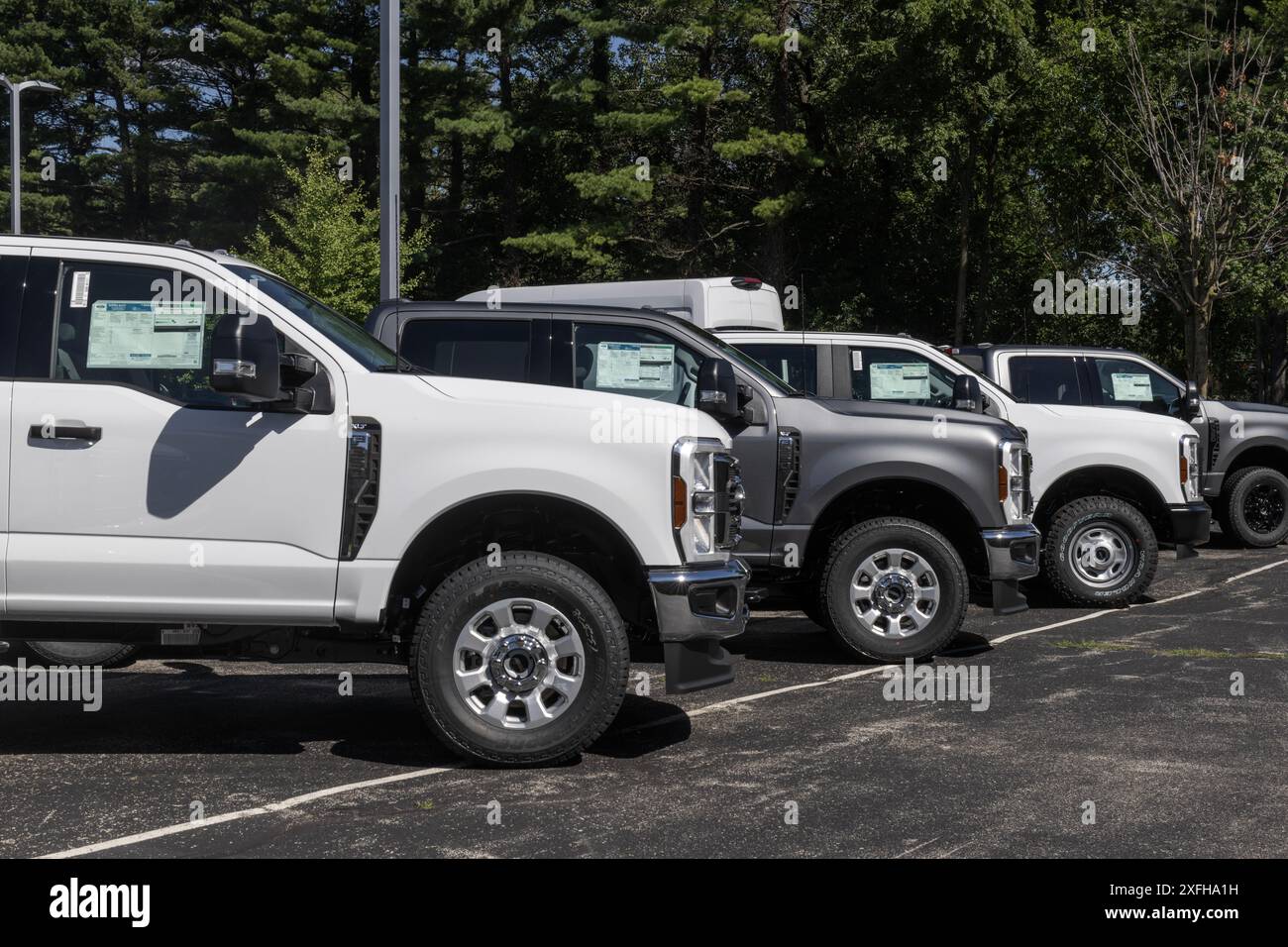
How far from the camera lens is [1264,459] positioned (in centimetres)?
1608

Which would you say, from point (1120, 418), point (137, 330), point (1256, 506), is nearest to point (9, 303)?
point (137, 330)

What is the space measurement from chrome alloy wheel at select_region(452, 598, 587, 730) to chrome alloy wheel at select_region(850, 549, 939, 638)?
126 inches

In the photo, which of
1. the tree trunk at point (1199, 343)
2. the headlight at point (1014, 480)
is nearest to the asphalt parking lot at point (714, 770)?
the headlight at point (1014, 480)

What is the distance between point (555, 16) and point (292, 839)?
3749cm

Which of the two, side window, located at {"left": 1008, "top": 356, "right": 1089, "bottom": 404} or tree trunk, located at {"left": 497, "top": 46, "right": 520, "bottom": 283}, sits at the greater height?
tree trunk, located at {"left": 497, "top": 46, "right": 520, "bottom": 283}

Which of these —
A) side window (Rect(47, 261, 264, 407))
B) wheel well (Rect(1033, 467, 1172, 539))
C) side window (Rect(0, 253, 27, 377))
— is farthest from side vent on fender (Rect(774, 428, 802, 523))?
side window (Rect(0, 253, 27, 377))

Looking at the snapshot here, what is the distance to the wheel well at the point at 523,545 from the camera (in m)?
6.18

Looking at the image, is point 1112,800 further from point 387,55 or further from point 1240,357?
point 1240,357

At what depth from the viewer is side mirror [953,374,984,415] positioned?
32.7 feet

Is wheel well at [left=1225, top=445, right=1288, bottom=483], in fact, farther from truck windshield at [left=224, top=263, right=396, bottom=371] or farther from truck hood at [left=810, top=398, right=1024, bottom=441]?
truck windshield at [left=224, top=263, right=396, bottom=371]

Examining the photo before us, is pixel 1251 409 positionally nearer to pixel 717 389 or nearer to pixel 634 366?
pixel 634 366

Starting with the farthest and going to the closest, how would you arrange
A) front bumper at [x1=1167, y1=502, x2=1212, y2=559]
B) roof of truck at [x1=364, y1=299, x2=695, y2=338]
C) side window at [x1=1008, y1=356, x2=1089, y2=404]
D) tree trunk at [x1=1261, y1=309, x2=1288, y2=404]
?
tree trunk at [x1=1261, y1=309, x2=1288, y2=404] < side window at [x1=1008, y1=356, x2=1089, y2=404] < front bumper at [x1=1167, y1=502, x2=1212, y2=559] < roof of truck at [x1=364, y1=299, x2=695, y2=338]

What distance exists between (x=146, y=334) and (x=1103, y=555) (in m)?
8.13

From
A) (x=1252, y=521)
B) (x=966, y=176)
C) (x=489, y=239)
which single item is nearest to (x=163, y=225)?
(x=489, y=239)
